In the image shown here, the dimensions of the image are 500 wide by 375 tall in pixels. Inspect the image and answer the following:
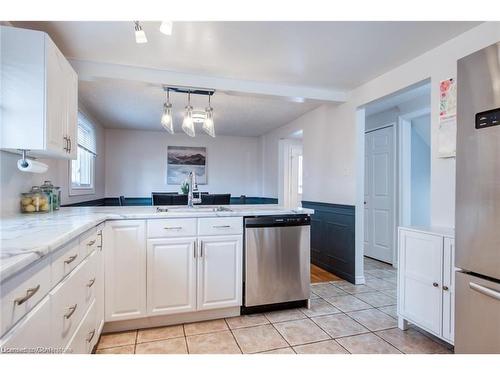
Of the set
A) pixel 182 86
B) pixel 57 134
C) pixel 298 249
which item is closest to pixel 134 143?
pixel 182 86

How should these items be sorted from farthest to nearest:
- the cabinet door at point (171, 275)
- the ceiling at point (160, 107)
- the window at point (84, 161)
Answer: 1. the window at point (84, 161)
2. the ceiling at point (160, 107)
3. the cabinet door at point (171, 275)

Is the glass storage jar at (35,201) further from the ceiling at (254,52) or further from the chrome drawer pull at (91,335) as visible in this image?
the ceiling at (254,52)

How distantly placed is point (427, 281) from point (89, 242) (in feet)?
7.09

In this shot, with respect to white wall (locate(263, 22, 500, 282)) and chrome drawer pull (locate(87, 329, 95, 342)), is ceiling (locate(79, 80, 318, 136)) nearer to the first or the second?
white wall (locate(263, 22, 500, 282))

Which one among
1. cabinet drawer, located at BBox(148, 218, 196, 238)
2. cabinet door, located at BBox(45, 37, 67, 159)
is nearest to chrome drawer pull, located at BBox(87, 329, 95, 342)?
cabinet drawer, located at BBox(148, 218, 196, 238)

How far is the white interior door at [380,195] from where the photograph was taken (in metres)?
4.05

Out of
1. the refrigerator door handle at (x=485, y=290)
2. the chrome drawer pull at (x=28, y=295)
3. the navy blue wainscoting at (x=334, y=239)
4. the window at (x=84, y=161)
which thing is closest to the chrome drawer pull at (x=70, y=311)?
the chrome drawer pull at (x=28, y=295)

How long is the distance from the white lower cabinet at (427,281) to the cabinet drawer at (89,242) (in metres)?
2.12

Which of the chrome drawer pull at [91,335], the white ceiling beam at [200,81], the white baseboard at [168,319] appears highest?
the white ceiling beam at [200,81]

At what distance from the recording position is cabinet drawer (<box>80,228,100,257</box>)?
1511 mm

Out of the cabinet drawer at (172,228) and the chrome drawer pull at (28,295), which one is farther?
the cabinet drawer at (172,228)

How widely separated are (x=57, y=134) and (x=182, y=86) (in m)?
1.29

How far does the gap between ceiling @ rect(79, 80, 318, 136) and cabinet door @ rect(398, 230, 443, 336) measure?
6.79ft

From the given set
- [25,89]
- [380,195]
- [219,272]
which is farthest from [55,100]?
[380,195]
